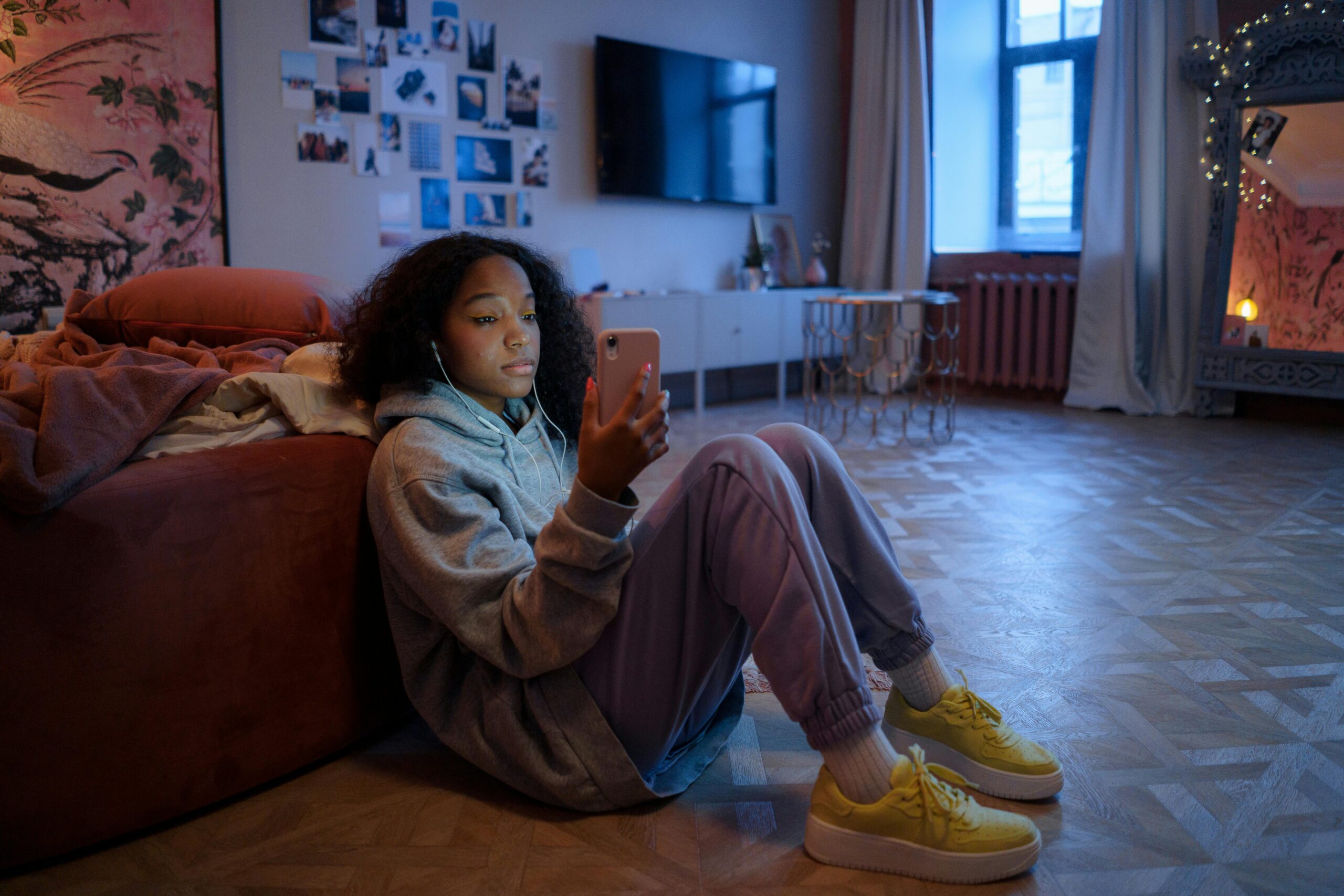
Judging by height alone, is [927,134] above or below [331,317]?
above

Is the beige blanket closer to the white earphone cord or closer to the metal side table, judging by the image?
the white earphone cord

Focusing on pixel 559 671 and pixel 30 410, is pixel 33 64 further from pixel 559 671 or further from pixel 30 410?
pixel 559 671

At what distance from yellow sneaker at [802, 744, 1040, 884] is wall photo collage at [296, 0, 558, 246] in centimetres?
353

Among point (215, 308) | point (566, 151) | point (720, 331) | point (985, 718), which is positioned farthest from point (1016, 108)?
point (985, 718)

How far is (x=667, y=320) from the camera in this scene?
4.74m

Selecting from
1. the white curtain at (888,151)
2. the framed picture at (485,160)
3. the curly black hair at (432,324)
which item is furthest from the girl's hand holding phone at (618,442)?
the white curtain at (888,151)

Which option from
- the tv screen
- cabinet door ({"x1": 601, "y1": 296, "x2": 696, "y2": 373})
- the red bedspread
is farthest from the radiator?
the red bedspread

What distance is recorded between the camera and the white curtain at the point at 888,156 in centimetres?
550

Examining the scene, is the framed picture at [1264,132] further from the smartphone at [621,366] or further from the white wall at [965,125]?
the smartphone at [621,366]

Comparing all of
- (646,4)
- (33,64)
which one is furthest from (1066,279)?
(33,64)

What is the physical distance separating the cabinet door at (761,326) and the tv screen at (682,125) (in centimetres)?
59

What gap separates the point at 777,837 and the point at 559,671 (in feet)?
1.13

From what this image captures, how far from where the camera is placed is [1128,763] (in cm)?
141

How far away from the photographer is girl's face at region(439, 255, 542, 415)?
131 cm
